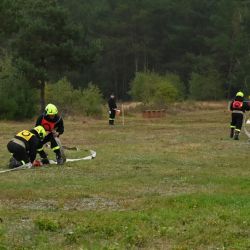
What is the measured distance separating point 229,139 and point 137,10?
57.0 metres

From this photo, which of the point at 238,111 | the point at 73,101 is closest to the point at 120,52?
the point at 73,101

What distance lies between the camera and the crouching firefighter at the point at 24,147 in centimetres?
1438

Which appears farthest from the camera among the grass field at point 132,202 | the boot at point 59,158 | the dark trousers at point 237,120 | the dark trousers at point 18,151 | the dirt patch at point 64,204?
the dark trousers at point 237,120

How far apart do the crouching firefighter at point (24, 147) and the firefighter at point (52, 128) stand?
486 millimetres

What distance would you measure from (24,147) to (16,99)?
24827 millimetres

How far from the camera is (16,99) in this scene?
38.7 metres

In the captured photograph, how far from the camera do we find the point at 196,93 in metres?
69.6

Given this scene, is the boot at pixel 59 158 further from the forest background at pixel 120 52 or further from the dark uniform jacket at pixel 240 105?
the forest background at pixel 120 52

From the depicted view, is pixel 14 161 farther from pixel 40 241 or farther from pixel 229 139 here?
pixel 229 139

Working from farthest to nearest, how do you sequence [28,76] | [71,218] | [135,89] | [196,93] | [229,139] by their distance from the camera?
[196,93] < [135,89] < [28,76] < [229,139] < [71,218]

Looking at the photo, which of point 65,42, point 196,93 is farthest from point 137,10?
point 65,42

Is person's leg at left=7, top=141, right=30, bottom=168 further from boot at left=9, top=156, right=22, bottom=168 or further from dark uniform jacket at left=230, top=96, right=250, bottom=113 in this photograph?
dark uniform jacket at left=230, top=96, right=250, bottom=113

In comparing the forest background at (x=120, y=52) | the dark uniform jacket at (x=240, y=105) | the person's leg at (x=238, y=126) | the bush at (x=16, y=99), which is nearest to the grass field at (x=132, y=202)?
the person's leg at (x=238, y=126)

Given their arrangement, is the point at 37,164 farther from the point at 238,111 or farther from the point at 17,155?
the point at 238,111
